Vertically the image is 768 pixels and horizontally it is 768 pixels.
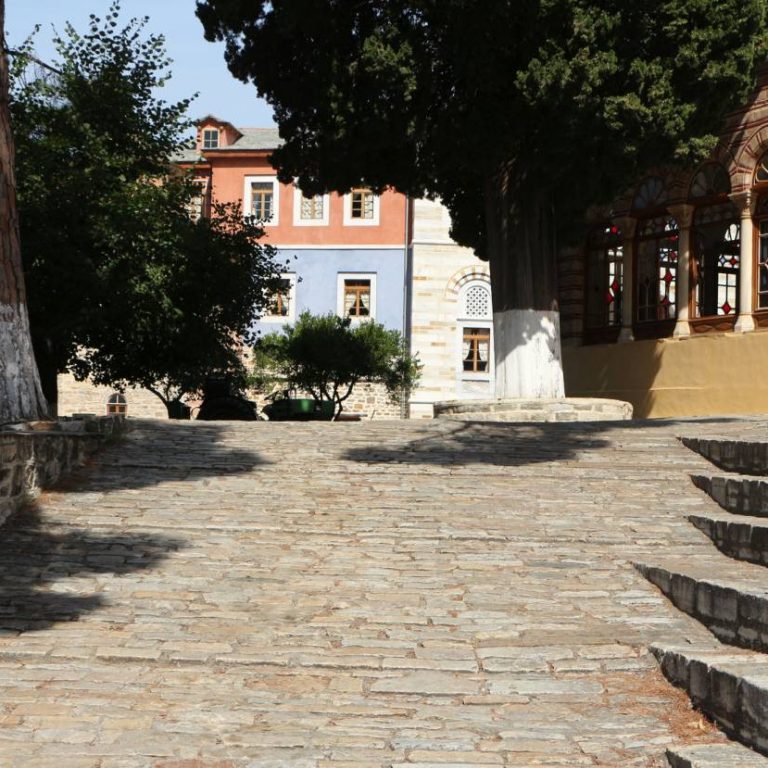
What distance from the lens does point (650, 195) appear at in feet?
62.1

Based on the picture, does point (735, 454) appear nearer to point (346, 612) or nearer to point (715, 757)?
point (346, 612)

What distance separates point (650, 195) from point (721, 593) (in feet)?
44.6

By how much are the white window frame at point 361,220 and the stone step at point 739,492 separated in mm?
24307

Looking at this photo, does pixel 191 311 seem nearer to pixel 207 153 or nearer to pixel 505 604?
pixel 505 604

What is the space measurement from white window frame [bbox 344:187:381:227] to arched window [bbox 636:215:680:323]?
14.7 m

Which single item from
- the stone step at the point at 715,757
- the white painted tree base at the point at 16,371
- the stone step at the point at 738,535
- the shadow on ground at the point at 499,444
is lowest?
the stone step at the point at 715,757

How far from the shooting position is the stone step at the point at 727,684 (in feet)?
15.4

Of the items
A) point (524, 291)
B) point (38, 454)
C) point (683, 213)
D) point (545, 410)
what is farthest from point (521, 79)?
point (38, 454)

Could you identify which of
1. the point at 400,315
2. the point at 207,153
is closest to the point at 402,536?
the point at 400,315

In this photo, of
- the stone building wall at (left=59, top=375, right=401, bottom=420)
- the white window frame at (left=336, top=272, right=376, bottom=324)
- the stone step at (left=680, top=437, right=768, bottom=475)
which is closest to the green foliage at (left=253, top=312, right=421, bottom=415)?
the white window frame at (left=336, top=272, right=376, bottom=324)

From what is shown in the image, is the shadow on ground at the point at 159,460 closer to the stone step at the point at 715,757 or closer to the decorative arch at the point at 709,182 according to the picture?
the stone step at the point at 715,757

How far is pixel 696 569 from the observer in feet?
23.7

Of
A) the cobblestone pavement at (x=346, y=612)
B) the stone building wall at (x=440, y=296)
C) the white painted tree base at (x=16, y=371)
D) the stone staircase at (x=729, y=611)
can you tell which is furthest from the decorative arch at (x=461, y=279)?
the white painted tree base at (x=16, y=371)

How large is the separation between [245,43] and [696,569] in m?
12.0
